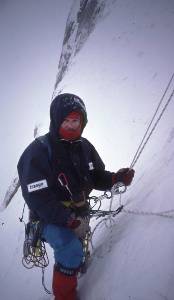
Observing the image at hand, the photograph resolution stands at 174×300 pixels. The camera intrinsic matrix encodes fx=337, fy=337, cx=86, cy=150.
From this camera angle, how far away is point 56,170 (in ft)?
11.5

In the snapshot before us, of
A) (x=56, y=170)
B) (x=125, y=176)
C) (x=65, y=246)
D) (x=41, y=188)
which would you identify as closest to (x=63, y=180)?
(x=56, y=170)

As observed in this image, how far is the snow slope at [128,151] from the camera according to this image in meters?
2.91

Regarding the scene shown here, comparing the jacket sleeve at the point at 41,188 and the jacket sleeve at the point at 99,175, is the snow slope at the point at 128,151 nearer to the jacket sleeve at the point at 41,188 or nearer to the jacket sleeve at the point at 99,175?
the jacket sleeve at the point at 99,175

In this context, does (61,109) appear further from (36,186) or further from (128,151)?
(128,151)

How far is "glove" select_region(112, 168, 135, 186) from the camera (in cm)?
390

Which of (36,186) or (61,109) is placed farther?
(61,109)

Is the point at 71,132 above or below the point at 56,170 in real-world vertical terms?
above

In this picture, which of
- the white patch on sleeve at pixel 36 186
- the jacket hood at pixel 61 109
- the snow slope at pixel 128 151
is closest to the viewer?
the snow slope at pixel 128 151

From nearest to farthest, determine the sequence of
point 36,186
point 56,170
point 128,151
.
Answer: point 36,186 → point 56,170 → point 128,151

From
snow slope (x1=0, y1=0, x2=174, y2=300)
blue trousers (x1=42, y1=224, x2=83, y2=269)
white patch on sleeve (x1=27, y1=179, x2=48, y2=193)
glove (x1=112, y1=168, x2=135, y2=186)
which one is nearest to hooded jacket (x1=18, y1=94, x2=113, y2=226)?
white patch on sleeve (x1=27, y1=179, x2=48, y2=193)

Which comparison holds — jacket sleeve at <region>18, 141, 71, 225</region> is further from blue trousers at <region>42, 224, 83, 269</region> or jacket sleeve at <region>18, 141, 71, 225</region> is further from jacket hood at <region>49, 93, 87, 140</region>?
jacket hood at <region>49, 93, 87, 140</region>

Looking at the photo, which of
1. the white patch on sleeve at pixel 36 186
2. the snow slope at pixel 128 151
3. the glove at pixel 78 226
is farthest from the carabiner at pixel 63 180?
the snow slope at pixel 128 151

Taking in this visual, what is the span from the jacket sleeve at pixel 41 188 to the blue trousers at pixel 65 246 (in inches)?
4.5

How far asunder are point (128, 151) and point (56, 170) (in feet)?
11.6
